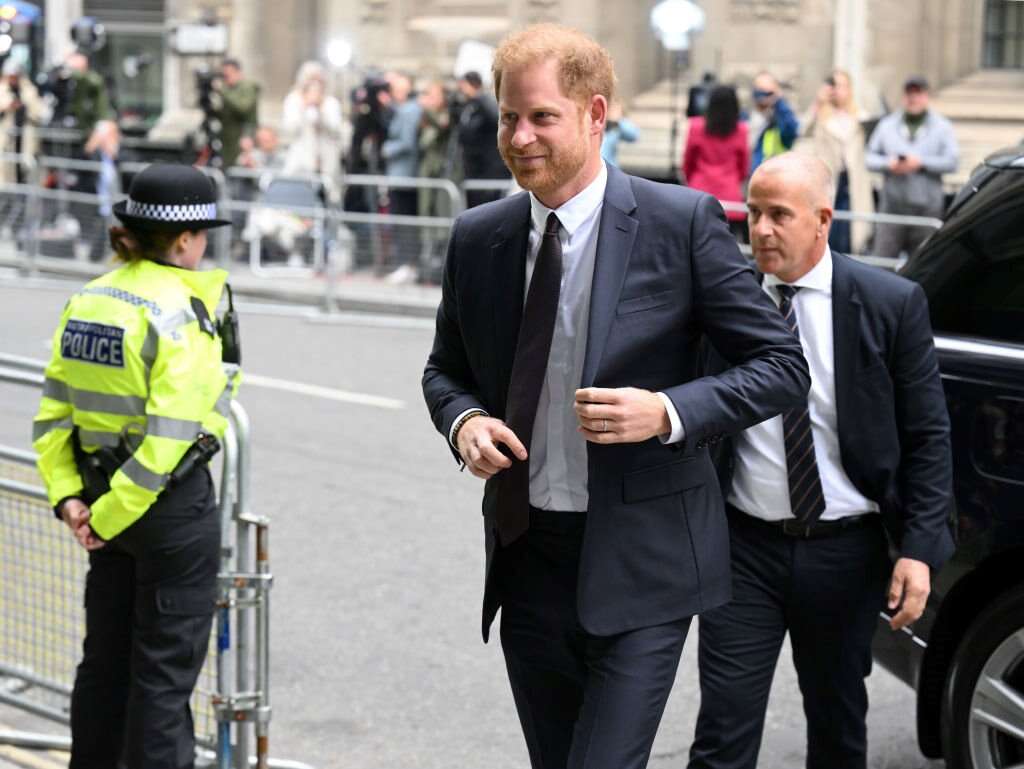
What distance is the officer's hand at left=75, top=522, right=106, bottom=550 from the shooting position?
16.9ft

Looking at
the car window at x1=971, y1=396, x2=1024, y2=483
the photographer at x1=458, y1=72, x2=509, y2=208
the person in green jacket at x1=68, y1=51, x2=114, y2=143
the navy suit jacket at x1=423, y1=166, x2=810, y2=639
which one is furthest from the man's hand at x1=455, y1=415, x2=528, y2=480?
the person in green jacket at x1=68, y1=51, x2=114, y2=143

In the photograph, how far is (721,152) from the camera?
1627 cm

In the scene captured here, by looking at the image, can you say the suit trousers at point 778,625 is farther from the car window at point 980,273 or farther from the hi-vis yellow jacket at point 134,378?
the hi-vis yellow jacket at point 134,378

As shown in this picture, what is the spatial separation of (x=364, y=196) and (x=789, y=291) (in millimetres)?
14025

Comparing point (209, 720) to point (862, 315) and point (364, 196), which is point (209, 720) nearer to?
point (862, 315)

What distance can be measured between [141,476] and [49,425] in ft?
1.30

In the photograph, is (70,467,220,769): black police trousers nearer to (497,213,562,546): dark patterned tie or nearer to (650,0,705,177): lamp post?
(497,213,562,546): dark patterned tie

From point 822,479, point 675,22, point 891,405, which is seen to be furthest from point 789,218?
point 675,22

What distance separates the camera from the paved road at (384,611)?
644 cm

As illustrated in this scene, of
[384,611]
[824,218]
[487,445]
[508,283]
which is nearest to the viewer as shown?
[487,445]

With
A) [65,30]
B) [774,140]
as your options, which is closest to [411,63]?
A: [774,140]

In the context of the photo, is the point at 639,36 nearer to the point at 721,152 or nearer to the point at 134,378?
the point at 721,152

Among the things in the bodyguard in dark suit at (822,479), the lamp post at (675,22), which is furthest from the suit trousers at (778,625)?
the lamp post at (675,22)

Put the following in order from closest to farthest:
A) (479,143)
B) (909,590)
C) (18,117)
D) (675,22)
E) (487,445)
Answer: (487,445) → (909,590) → (479,143) → (675,22) → (18,117)
